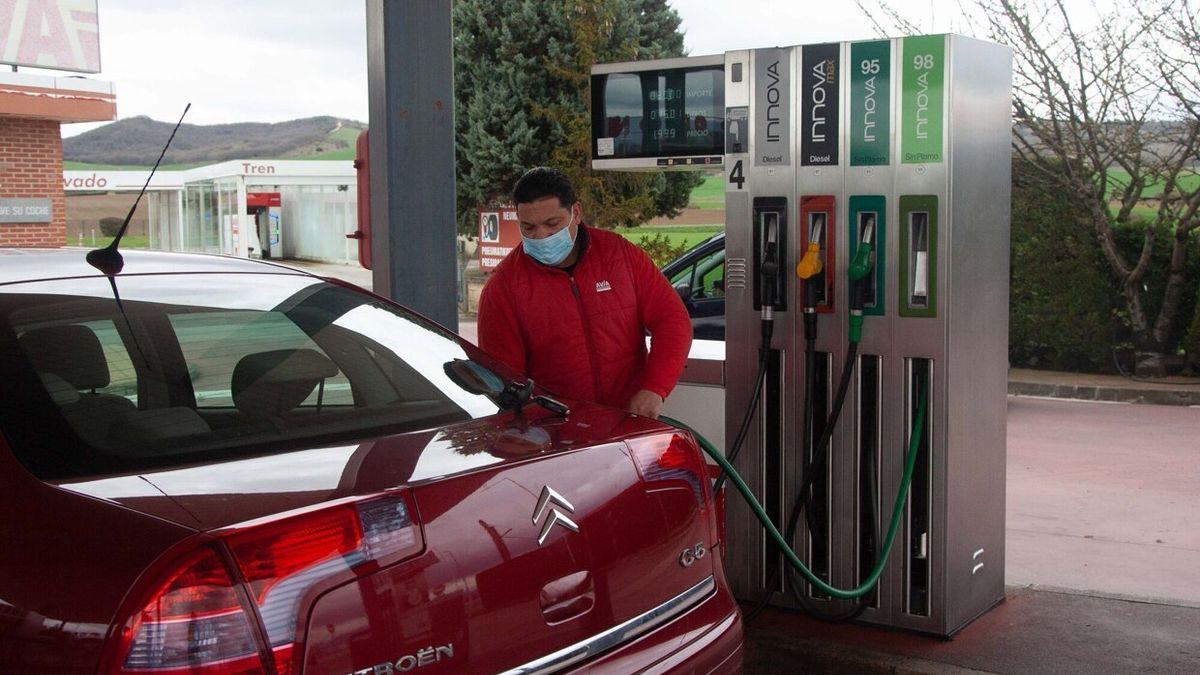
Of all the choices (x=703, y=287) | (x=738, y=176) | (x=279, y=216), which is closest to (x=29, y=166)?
(x=703, y=287)

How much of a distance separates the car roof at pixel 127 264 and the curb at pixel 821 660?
94.9 inches

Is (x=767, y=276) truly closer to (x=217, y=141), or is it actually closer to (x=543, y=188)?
(x=543, y=188)

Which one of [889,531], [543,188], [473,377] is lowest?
[889,531]

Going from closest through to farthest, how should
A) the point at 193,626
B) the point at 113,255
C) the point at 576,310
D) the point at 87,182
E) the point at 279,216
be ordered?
Answer: the point at 193,626 < the point at 113,255 < the point at 576,310 < the point at 87,182 < the point at 279,216

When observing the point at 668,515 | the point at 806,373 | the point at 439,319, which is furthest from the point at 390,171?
the point at 668,515

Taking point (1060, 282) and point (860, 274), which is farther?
point (1060, 282)

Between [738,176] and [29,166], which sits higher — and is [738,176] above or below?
below

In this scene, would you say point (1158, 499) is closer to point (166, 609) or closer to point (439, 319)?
point (439, 319)

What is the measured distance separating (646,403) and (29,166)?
2487cm

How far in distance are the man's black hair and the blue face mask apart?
0.33 ft

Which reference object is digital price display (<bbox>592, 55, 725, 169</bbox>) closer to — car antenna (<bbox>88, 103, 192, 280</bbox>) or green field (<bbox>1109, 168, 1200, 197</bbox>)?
car antenna (<bbox>88, 103, 192, 280</bbox>)

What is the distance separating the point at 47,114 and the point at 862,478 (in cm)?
2430

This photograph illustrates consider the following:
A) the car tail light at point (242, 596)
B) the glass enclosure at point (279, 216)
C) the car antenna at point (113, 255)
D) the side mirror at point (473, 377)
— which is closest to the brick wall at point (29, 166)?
the glass enclosure at point (279, 216)

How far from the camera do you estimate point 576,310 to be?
181 inches
